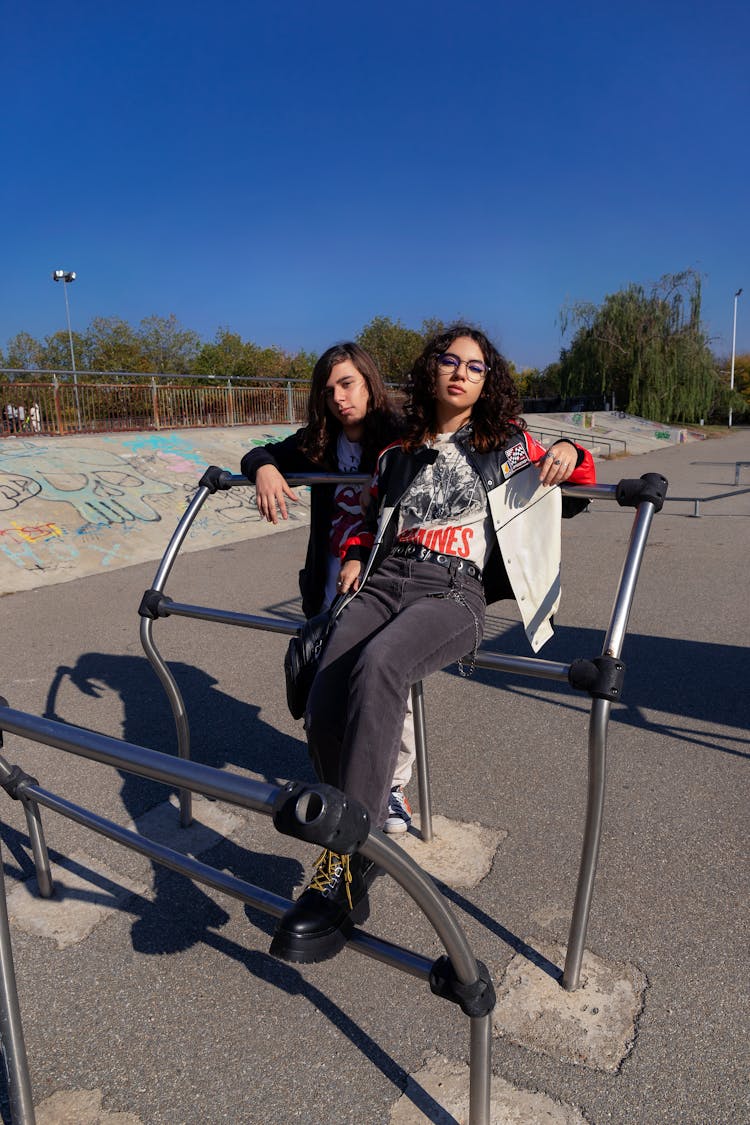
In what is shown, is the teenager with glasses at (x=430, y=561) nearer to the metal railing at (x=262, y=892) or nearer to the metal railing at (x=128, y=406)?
the metal railing at (x=262, y=892)

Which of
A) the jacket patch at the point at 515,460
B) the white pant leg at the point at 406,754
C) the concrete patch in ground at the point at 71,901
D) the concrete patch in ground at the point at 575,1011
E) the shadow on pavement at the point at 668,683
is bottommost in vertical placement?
the concrete patch in ground at the point at 71,901

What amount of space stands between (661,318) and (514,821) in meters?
39.6

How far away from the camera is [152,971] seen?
2.14 meters

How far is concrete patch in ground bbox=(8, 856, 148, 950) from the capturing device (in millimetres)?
2332

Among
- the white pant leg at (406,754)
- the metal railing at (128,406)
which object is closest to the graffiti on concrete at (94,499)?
the metal railing at (128,406)

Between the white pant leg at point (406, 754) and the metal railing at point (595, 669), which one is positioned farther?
the white pant leg at point (406, 754)

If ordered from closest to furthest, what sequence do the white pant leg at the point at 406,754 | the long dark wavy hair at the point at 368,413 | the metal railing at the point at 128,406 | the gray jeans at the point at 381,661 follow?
the gray jeans at the point at 381,661, the white pant leg at the point at 406,754, the long dark wavy hair at the point at 368,413, the metal railing at the point at 128,406

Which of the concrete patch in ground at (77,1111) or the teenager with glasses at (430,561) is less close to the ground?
the teenager with glasses at (430,561)

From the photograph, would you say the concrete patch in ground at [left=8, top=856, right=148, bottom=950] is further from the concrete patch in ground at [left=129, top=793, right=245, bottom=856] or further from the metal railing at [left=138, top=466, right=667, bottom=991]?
the metal railing at [left=138, top=466, right=667, bottom=991]

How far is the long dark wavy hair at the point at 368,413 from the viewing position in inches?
109

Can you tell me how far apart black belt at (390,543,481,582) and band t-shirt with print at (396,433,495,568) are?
2cm

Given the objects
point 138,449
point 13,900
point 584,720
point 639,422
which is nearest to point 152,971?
point 13,900

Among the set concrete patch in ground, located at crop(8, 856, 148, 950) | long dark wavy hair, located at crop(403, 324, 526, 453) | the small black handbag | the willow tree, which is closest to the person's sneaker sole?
the small black handbag

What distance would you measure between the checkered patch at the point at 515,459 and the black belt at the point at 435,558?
0.30 metres
